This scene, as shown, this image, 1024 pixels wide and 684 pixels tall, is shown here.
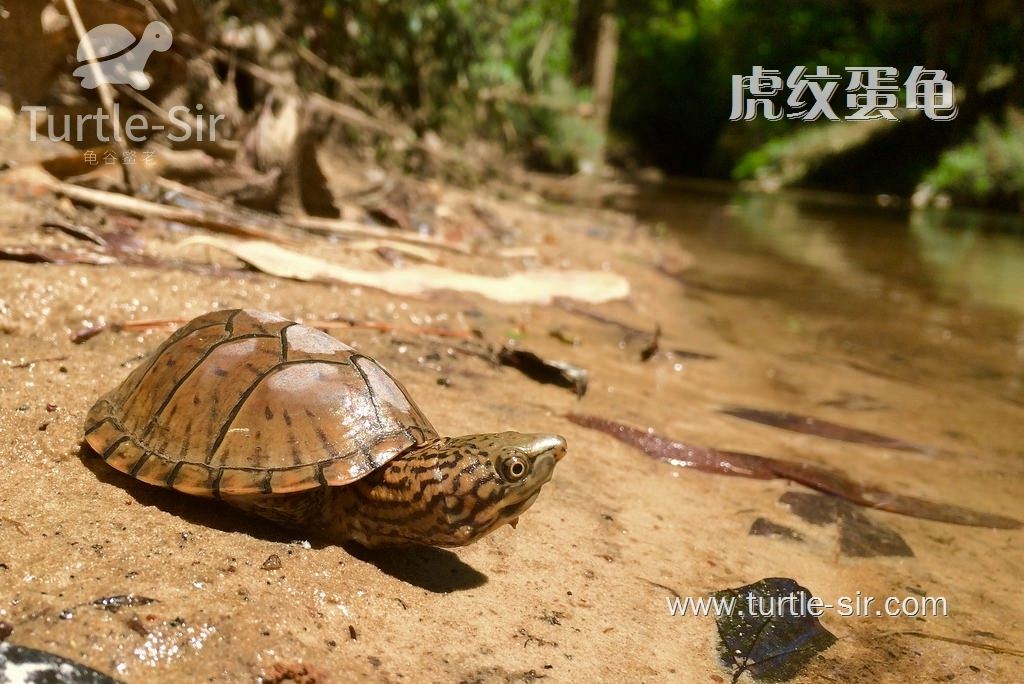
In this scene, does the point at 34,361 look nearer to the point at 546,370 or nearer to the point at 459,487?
the point at 459,487

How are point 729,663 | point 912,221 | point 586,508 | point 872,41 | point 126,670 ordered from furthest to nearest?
point 872,41 → point 912,221 → point 586,508 → point 729,663 → point 126,670

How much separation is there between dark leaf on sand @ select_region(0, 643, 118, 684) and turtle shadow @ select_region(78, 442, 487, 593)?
21.0 inches

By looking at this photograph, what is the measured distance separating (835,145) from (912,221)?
8.80 metres

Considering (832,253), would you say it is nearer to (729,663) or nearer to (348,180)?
(348,180)

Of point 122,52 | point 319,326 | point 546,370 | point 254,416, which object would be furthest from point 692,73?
point 254,416

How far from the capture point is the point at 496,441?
190 cm

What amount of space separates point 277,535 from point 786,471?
Answer: 178cm

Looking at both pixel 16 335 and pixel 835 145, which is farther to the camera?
pixel 835 145

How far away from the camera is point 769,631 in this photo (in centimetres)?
196

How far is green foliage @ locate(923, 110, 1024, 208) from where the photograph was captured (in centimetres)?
1972

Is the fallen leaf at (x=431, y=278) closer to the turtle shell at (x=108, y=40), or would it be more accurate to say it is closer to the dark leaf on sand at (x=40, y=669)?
the turtle shell at (x=108, y=40)

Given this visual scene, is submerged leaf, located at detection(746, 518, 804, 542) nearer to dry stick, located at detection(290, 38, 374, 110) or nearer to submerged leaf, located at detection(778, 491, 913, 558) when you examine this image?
submerged leaf, located at detection(778, 491, 913, 558)

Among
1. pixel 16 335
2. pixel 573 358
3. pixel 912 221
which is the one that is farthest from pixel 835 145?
pixel 16 335

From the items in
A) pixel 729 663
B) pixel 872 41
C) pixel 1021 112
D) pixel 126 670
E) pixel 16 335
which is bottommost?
pixel 729 663
